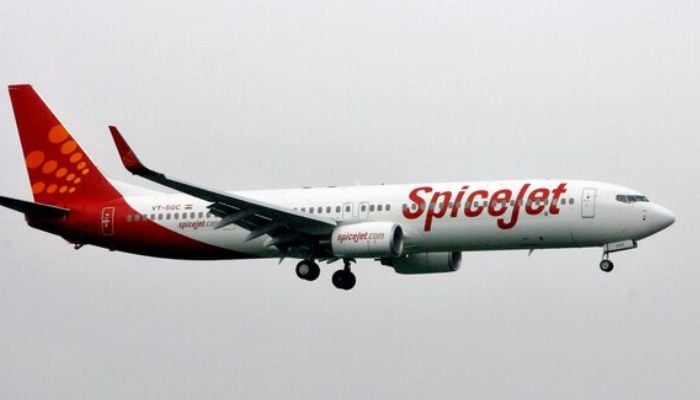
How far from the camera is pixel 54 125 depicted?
79.7 metres

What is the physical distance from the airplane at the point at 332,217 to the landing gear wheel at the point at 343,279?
60 millimetres

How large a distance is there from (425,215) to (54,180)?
18.7m

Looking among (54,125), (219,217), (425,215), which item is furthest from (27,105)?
(425,215)

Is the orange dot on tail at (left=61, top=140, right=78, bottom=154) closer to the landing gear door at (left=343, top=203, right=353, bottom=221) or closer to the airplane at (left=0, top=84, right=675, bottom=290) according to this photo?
the airplane at (left=0, top=84, right=675, bottom=290)

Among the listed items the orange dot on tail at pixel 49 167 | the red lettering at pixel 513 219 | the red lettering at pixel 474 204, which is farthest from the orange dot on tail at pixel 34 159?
the red lettering at pixel 513 219

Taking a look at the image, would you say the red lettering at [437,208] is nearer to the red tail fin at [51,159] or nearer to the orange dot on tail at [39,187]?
the red tail fin at [51,159]

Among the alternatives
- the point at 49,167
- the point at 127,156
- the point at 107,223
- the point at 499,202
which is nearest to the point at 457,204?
the point at 499,202

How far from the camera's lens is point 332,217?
71625mm

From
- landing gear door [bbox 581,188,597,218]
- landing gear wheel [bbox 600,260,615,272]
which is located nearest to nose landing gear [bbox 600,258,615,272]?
landing gear wheel [bbox 600,260,615,272]

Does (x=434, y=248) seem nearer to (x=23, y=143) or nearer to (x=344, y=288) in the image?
(x=344, y=288)

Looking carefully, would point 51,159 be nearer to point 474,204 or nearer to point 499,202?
point 474,204

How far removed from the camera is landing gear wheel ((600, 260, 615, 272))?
224ft

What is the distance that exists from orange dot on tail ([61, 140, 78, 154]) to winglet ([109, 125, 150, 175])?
17125 millimetres

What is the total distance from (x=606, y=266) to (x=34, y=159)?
2743 cm
